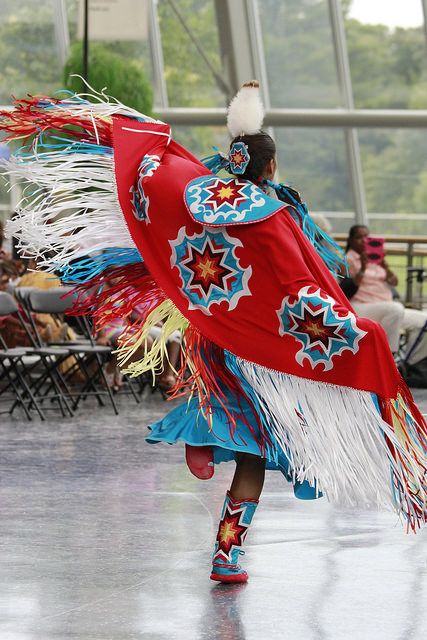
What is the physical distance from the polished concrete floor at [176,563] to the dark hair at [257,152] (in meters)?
1.13

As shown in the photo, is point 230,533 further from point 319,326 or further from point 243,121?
point 243,121

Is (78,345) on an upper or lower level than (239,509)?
lower

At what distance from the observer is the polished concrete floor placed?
3062 mm

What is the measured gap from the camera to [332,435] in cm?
342

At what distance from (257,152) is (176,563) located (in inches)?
47.5

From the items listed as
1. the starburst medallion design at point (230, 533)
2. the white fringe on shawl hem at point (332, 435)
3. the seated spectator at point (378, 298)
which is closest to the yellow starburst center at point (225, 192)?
the white fringe on shawl hem at point (332, 435)

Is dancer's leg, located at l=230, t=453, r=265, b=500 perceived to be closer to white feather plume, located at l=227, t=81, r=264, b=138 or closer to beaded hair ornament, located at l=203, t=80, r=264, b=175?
beaded hair ornament, located at l=203, t=80, r=264, b=175

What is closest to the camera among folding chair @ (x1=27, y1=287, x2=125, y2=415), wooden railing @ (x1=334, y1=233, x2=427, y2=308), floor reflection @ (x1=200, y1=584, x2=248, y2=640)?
floor reflection @ (x1=200, y1=584, x2=248, y2=640)

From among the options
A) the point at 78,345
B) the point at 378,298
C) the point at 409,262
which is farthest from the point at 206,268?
the point at 409,262

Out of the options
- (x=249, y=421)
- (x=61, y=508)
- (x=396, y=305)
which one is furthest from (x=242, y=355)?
(x=396, y=305)

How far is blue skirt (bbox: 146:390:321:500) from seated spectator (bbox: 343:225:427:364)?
5093 millimetres

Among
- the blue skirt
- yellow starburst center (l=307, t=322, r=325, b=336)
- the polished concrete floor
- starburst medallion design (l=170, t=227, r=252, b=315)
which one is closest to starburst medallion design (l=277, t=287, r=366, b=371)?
yellow starburst center (l=307, t=322, r=325, b=336)

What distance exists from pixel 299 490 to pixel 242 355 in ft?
1.43

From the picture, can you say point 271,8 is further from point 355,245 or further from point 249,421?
point 249,421
